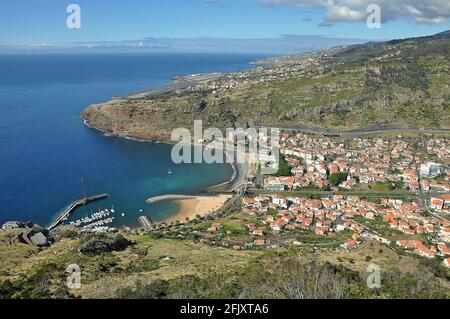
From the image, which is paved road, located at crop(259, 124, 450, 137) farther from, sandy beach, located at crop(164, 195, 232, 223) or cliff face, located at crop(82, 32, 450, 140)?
sandy beach, located at crop(164, 195, 232, 223)

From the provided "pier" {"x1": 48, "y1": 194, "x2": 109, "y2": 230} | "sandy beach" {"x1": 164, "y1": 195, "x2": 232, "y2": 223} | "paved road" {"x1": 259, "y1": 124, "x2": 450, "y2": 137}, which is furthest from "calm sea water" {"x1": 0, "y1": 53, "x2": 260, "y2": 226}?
"paved road" {"x1": 259, "y1": 124, "x2": 450, "y2": 137}

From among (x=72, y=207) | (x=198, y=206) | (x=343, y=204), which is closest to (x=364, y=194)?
(x=343, y=204)

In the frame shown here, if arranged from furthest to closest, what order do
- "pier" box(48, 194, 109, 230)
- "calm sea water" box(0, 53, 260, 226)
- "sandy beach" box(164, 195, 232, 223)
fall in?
1. "calm sea water" box(0, 53, 260, 226)
2. "sandy beach" box(164, 195, 232, 223)
3. "pier" box(48, 194, 109, 230)

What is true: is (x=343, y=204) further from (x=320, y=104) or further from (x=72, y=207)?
(x=320, y=104)

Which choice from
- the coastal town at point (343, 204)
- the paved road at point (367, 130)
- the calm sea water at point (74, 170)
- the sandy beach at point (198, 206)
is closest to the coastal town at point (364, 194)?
the coastal town at point (343, 204)

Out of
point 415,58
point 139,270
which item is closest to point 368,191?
point 139,270
